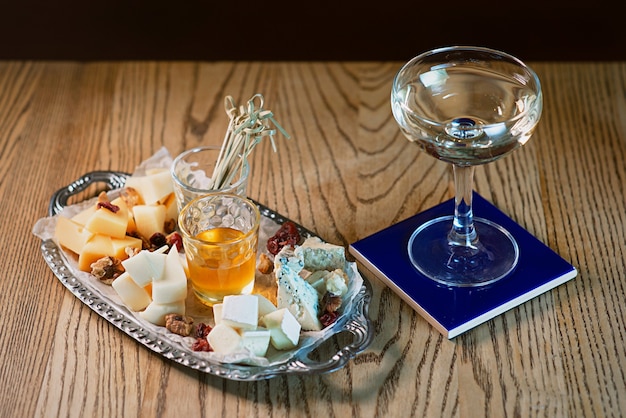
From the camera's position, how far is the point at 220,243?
43.6 inches

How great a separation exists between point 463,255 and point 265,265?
0.25 m

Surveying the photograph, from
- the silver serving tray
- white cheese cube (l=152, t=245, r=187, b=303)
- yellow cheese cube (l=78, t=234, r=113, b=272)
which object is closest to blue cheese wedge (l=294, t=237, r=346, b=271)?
the silver serving tray

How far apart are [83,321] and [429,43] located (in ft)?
2.90

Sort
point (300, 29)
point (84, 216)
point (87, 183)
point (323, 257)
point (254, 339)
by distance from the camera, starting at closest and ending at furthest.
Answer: point (254, 339) < point (323, 257) < point (84, 216) < point (87, 183) < point (300, 29)

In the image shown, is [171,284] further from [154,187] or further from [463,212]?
[463,212]

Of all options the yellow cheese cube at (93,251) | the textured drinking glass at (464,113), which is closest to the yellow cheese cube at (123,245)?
the yellow cheese cube at (93,251)

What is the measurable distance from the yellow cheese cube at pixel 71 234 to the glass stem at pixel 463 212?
0.47m

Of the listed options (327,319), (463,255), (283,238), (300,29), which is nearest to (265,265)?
(283,238)

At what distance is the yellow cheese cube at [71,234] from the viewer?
1.23 meters

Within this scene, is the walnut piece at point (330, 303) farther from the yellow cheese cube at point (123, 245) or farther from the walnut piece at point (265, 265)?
the yellow cheese cube at point (123, 245)

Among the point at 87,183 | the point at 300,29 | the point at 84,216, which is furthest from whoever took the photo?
the point at 300,29

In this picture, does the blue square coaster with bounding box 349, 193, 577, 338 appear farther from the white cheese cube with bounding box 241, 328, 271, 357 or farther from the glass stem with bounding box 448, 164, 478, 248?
the white cheese cube with bounding box 241, 328, 271, 357

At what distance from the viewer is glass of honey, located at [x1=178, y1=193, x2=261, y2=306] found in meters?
1.12

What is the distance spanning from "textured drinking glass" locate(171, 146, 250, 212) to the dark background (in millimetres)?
511
